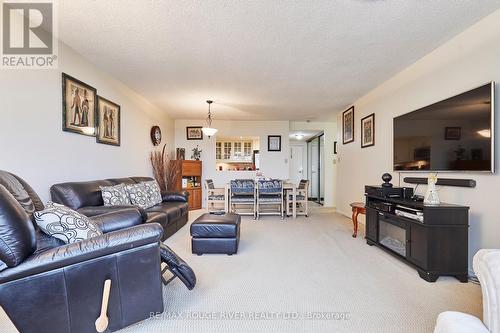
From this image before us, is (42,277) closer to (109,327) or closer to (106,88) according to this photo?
(109,327)

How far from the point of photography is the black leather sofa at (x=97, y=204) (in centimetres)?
264

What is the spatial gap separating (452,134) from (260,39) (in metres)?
2.27

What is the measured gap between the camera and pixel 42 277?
4.37 ft

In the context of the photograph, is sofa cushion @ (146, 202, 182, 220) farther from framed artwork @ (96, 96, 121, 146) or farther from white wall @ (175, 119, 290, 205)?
white wall @ (175, 119, 290, 205)

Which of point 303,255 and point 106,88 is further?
point 106,88

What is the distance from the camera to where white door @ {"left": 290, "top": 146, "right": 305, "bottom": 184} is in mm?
8992

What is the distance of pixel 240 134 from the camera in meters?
7.26

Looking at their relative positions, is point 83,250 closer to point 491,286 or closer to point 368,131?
point 491,286

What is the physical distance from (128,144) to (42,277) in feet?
11.3

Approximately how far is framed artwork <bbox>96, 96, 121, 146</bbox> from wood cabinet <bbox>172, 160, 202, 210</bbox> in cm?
245

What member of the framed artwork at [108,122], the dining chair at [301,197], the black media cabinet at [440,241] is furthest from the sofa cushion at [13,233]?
the dining chair at [301,197]

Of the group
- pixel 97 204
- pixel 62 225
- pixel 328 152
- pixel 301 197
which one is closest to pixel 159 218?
pixel 97 204

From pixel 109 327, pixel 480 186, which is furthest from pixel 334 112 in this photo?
pixel 109 327

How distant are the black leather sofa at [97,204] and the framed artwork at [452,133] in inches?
130
